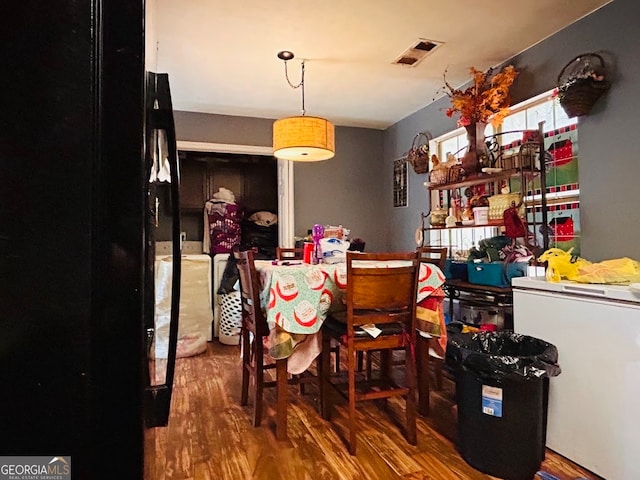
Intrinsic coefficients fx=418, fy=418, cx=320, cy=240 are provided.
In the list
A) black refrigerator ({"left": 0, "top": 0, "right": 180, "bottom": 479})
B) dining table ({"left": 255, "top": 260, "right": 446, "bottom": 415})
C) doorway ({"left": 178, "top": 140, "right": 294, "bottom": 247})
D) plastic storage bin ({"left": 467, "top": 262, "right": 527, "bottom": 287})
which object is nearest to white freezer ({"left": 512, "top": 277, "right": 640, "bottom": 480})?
dining table ({"left": 255, "top": 260, "right": 446, "bottom": 415})

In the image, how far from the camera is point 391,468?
1.93 m

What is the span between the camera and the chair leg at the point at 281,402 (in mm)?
2215

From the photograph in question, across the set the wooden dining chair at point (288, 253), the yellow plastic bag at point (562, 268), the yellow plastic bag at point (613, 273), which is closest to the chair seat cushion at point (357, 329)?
the yellow plastic bag at point (562, 268)

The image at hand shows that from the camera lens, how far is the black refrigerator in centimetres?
52

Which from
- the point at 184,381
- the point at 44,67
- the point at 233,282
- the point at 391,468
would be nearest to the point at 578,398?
the point at 391,468

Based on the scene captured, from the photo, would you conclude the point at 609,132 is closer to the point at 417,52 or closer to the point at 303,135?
the point at 417,52

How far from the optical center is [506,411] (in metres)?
1.84

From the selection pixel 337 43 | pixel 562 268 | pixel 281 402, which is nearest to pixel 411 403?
pixel 281 402

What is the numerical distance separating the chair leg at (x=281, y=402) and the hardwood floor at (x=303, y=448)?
0.06 metres

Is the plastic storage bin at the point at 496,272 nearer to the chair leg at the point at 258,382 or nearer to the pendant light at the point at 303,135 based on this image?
the pendant light at the point at 303,135

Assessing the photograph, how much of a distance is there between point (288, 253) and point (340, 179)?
5.90ft

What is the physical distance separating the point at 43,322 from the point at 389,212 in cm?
485

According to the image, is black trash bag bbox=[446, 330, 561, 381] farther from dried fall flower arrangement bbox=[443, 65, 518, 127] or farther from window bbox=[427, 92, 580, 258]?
dried fall flower arrangement bbox=[443, 65, 518, 127]

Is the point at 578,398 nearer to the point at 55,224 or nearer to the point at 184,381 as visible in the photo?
the point at 55,224
